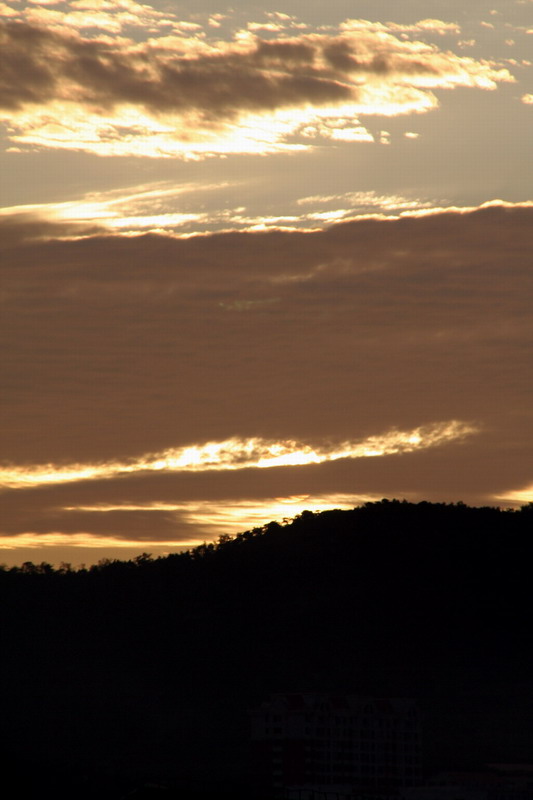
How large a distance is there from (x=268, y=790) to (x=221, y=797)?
75281mm

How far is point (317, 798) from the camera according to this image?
188 meters

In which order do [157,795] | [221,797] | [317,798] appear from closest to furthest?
[157,795] < [221,797] < [317,798]

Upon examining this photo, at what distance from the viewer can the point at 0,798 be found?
19912cm

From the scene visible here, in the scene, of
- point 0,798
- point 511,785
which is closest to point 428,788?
point 511,785

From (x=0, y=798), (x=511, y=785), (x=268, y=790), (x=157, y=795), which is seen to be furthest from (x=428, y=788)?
(x=157, y=795)

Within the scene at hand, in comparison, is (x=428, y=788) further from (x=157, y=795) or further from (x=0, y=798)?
(x=157, y=795)

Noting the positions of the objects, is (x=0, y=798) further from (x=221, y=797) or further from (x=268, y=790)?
(x=221, y=797)

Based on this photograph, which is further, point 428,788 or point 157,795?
point 428,788

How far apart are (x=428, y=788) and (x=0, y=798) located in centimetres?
6606

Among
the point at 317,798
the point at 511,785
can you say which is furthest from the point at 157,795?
the point at 511,785

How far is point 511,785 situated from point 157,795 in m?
89.1

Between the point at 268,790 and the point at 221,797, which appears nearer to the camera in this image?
the point at 221,797

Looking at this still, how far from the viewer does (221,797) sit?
12569 cm

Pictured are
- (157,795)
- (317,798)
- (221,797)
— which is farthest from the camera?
(317,798)
